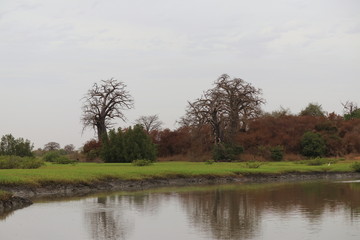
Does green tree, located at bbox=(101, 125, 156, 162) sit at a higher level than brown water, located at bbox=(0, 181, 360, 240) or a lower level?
higher

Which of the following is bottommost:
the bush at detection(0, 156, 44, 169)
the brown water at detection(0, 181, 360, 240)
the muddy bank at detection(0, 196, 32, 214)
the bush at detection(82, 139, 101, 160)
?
the brown water at detection(0, 181, 360, 240)

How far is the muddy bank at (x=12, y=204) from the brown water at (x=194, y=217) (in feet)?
2.08

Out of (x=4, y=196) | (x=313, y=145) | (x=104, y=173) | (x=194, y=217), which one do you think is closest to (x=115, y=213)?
(x=194, y=217)

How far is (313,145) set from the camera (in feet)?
213

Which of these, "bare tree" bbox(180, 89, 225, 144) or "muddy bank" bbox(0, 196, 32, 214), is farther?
"bare tree" bbox(180, 89, 225, 144)

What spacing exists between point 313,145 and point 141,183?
33874 millimetres

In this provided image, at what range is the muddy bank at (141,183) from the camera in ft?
102

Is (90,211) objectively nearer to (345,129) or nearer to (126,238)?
(126,238)

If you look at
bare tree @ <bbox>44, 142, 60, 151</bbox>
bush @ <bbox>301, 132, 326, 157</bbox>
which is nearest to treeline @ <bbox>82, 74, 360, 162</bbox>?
bush @ <bbox>301, 132, 326, 157</bbox>

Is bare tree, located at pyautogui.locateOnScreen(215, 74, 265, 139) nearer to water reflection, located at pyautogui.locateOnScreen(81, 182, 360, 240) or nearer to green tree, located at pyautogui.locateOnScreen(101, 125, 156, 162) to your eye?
green tree, located at pyautogui.locateOnScreen(101, 125, 156, 162)

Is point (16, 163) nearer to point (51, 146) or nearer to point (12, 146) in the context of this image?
point (12, 146)

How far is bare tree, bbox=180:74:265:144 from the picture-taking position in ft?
216

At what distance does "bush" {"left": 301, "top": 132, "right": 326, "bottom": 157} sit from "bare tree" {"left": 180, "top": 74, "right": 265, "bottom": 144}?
9.42 metres

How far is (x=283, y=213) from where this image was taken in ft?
74.2
